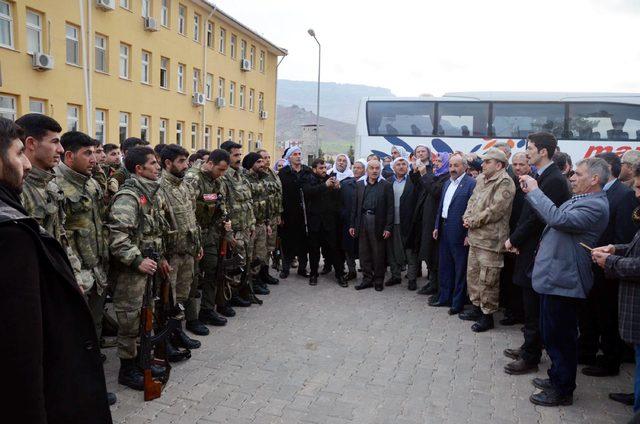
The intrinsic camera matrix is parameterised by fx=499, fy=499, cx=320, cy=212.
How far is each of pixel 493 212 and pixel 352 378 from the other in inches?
100

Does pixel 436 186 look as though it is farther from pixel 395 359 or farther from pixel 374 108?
pixel 374 108

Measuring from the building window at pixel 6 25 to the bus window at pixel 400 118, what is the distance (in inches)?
456

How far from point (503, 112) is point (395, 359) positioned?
1232 centimetres

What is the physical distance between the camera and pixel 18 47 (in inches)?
630

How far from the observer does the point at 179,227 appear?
15.6 feet

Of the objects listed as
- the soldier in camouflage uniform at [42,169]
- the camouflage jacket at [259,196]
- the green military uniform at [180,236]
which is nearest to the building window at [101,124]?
the camouflage jacket at [259,196]

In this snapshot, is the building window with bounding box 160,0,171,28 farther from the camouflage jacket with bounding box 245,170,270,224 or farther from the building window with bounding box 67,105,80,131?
the camouflage jacket with bounding box 245,170,270,224

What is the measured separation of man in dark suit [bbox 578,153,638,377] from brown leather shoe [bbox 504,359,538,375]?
50 centimetres

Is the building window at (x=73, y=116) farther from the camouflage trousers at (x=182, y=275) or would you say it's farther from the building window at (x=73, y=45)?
the camouflage trousers at (x=182, y=275)

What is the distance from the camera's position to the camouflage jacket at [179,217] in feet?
15.5

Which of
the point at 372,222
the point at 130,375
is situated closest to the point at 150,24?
the point at 372,222

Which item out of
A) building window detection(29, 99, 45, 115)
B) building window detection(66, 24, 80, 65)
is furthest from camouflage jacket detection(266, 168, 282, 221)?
building window detection(66, 24, 80, 65)

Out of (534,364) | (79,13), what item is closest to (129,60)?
(79,13)

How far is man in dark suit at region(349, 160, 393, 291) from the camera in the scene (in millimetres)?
7711
